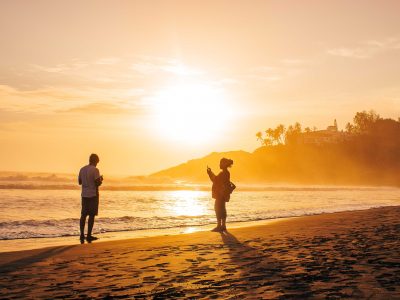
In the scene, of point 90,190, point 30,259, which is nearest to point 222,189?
point 90,190

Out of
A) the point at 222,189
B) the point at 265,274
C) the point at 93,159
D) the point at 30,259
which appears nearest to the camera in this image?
the point at 265,274

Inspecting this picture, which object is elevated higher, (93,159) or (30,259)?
(93,159)

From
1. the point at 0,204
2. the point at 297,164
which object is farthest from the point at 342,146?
the point at 0,204

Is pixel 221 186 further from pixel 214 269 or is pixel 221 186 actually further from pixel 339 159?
pixel 339 159

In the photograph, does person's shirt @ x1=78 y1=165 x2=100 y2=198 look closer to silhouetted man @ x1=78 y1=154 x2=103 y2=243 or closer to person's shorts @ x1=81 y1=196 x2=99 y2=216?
silhouetted man @ x1=78 y1=154 x2=103 y2=243

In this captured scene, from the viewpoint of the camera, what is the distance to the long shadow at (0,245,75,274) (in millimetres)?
8242

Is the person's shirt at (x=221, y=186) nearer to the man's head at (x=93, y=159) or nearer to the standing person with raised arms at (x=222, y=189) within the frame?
the standing person with raised arms at (x=222, y=189)

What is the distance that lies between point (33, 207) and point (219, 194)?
12.4 metres

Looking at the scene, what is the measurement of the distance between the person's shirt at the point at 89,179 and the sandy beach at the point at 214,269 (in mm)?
1986

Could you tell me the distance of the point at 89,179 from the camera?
13125 mm

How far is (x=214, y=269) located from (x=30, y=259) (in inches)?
162

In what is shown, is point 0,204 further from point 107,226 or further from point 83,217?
point 83,217

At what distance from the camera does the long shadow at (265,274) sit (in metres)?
5.86

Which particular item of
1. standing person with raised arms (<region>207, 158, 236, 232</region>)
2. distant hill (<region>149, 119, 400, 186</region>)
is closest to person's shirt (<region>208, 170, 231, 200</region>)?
standing person with raised arms (<region>207, 158, 236, 232</region>)
